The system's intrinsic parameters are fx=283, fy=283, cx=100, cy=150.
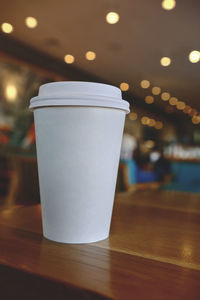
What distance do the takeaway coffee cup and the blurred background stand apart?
808mm

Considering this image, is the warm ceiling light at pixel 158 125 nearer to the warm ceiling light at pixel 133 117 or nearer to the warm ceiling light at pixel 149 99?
the warm ceiling light at pixel 133 117

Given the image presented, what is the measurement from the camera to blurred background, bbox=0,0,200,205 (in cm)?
272

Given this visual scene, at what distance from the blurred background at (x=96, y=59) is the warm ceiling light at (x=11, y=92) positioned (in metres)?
0.02

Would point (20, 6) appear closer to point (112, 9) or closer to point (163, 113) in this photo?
point (112, 9)

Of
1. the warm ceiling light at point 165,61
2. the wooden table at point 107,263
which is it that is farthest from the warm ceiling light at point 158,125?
the wooden table at point 107,263

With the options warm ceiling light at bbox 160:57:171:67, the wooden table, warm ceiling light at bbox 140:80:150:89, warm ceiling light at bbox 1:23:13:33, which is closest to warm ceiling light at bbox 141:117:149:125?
Answer: warm ceiling light at bbox 140:80:150:89

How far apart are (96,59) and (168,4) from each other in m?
2.18

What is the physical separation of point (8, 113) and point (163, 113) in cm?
651

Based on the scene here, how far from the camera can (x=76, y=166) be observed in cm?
40

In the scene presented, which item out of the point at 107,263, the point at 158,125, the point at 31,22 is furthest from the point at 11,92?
the point at 158,125

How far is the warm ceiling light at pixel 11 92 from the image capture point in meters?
4.98

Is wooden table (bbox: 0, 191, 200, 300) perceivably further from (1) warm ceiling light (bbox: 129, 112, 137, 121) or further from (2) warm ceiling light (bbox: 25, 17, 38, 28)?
(1) warm ceiling light (bbox: 129, 112, 137, 121)

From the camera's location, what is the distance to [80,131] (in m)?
0.39

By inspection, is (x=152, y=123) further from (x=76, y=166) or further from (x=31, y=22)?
(x=76, y=166)
